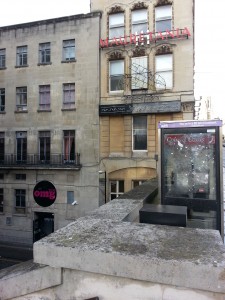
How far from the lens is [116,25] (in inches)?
842

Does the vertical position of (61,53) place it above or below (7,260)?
above

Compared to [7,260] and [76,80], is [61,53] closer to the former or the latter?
[76,80]

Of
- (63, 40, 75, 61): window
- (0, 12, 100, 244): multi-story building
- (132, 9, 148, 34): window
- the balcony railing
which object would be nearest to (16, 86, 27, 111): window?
(0, 12, 100, 244): multi-story building

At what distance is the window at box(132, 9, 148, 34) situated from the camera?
20734mm

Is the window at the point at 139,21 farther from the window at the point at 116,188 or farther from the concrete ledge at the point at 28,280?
the concrete ledge at the point at 28,280

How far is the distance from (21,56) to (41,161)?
31.5 feet

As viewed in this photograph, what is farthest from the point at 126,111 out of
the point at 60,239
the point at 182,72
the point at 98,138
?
the point at 60,239

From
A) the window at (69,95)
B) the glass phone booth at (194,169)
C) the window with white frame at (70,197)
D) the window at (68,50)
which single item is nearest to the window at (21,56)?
the window at (68,50)

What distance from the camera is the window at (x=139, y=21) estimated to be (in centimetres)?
2073

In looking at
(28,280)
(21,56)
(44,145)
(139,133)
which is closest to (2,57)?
(21,56)

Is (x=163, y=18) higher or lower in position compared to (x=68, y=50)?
higher

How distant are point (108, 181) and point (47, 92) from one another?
30.3 feet

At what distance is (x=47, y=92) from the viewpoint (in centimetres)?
2309

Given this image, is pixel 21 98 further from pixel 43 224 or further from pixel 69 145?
pixel 43 224
